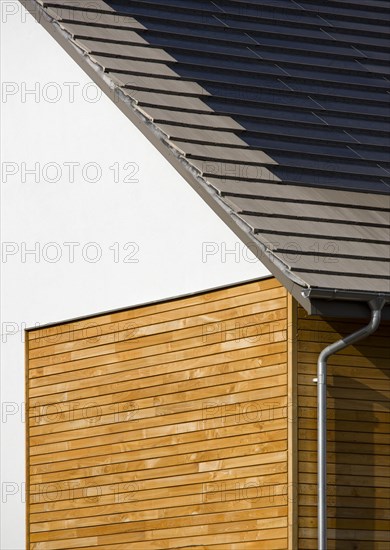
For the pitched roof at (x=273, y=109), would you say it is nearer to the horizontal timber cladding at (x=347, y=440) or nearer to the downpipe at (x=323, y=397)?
the downpipe at (x=323, y=397)

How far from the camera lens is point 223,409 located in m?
10.7

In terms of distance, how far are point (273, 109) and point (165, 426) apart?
9.23 ft

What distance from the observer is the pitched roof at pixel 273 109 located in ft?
34.0

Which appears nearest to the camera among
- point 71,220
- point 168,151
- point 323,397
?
point 323,397

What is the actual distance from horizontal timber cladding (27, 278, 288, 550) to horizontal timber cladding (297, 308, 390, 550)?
0.53 ft

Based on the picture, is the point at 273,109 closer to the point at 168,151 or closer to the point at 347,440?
the point at 168,151

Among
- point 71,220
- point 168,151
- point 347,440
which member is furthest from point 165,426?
point 71,220

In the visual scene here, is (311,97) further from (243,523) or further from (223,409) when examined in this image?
(243,523)

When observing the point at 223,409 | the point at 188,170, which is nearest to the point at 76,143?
the point at 188,170

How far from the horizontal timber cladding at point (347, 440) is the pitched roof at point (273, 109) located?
63cm

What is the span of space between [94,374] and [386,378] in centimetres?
277

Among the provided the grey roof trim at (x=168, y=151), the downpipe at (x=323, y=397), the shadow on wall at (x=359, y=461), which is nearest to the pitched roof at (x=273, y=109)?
the grey roof trim at (x=168, y=151)

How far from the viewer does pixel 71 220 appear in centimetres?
1263

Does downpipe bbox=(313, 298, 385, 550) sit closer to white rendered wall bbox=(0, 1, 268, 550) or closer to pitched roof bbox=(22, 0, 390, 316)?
pitched roof bbox=(22, 0, 390, 316)
